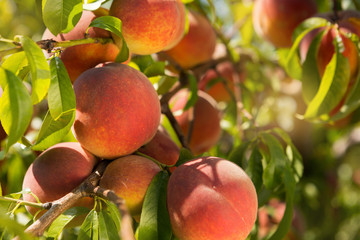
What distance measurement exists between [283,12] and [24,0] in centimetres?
79

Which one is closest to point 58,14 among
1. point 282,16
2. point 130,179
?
point 130,179

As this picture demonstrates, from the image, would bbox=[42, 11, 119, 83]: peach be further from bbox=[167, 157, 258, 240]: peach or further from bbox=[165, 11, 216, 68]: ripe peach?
bbox=[165, 11, 216, 68]: ripe peach

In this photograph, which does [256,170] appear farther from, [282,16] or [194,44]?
[282,16]

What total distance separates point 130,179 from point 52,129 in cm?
15

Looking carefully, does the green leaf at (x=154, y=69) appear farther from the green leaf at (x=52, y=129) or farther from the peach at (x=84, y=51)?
the green leaf at (x=52, y=129)

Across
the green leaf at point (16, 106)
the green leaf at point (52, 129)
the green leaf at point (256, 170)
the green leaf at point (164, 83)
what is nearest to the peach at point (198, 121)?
the green leaf at point (164, 83)

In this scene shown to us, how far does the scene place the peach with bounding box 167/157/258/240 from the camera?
60cm

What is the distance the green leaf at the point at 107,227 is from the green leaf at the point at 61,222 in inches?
2.0

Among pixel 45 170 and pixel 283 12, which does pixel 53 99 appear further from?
pixel 283 12

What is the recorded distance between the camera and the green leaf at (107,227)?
572mm

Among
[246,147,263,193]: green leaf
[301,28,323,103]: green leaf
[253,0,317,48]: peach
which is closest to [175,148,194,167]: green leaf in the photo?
[246,147,263,193]: green leaf

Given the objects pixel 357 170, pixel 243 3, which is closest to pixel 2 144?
pixel 243 3

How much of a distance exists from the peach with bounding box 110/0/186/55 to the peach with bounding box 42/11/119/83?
4 centimetres

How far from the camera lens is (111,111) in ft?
2.10
